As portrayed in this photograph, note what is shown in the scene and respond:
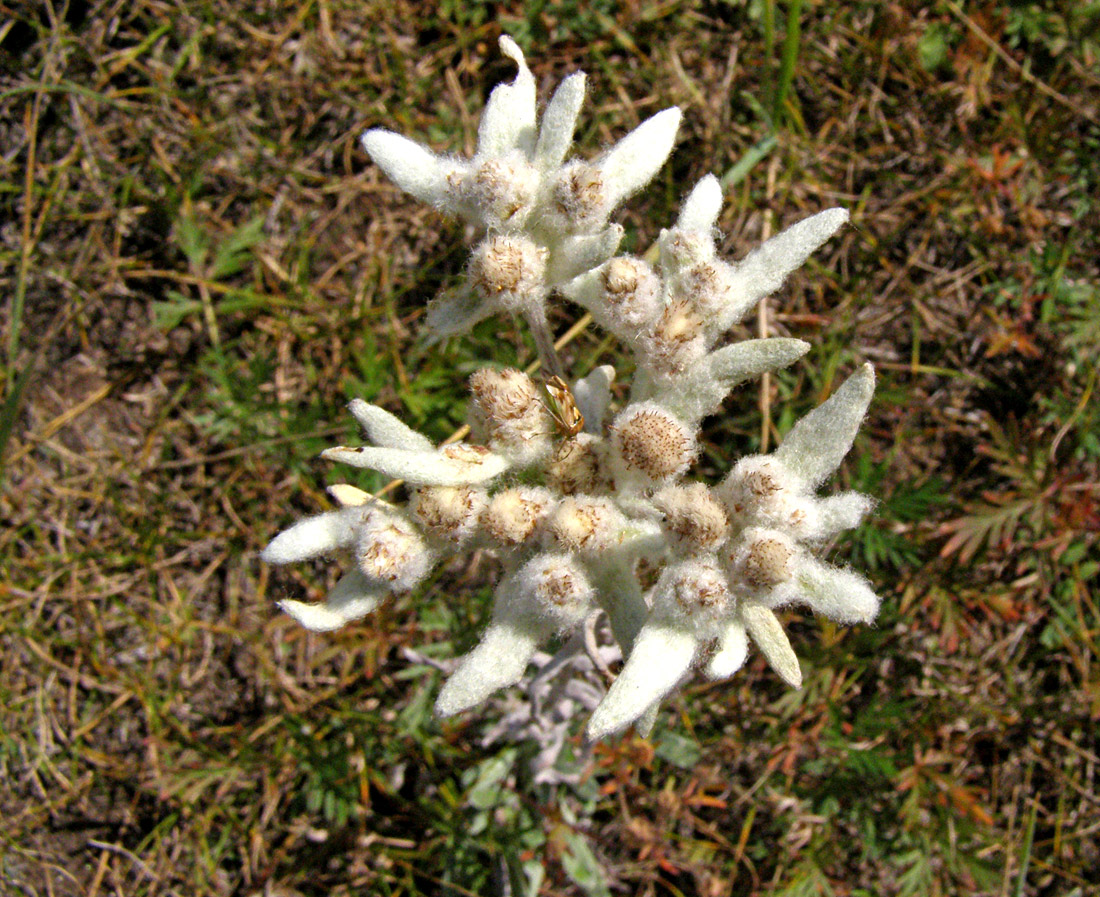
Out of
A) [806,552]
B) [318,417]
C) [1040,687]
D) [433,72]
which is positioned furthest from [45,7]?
[1040,687]

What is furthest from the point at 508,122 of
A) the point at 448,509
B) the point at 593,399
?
the point at 448,509

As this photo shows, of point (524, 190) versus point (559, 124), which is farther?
point (559, 124)

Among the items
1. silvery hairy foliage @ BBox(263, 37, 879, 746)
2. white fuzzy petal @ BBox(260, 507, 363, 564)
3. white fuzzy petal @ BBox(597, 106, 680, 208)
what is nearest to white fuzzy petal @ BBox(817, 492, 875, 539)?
silvery hairy foliage @ BBox(263, 37, 879, 746)

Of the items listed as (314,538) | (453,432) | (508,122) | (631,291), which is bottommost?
(453,432)

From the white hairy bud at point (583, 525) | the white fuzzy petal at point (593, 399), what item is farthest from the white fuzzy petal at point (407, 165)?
the white hairy bud at point (583, 525)

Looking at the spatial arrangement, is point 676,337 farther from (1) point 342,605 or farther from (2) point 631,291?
(1) point 342,605

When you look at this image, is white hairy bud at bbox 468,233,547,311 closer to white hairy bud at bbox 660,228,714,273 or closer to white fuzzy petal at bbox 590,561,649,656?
white hairy bud at bbox 660,228,714,273

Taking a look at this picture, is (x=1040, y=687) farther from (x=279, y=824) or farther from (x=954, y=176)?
(x=279, y=824)
